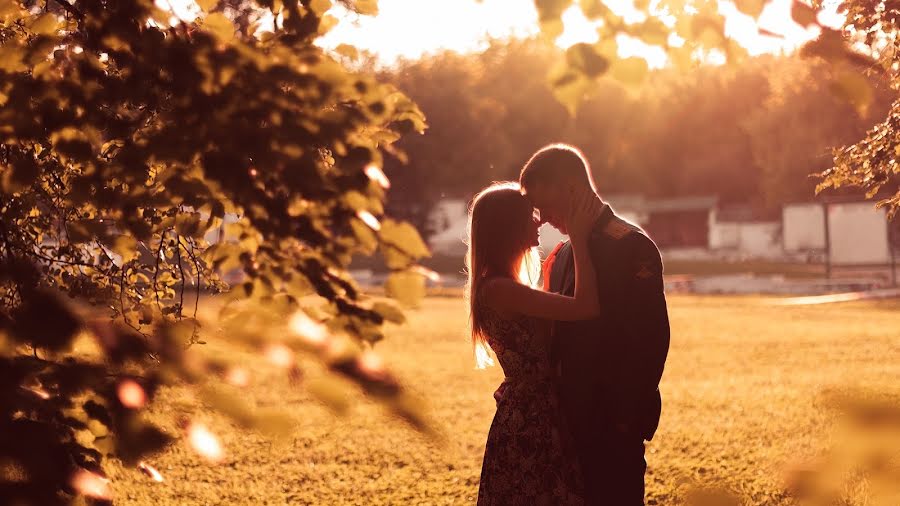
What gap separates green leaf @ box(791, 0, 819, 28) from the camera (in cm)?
257

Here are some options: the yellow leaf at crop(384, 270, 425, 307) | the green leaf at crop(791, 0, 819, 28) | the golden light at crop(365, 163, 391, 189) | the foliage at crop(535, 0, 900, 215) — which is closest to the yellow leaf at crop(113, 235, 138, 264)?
the golden light at crop(365, 163, 391, 189)

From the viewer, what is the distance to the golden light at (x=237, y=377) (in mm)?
2543

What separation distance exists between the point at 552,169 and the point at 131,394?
244cm

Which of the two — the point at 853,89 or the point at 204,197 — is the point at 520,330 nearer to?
the point at 204,197

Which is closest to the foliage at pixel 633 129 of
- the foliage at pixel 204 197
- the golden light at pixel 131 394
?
the foliage at pixel 204 197

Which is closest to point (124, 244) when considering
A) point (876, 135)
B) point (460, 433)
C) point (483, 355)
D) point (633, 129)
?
point (483, 355)

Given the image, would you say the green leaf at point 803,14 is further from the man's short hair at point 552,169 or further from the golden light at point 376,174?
the man's short hair at point 552,169

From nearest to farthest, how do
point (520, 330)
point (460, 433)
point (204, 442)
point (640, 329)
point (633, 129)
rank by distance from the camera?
1. point (204, 442)
2. point (640, 329)
3. point (520, 330)
4. point (460, 433)
5. point (633, 129)

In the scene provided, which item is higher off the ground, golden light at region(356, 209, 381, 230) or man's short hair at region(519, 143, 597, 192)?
man's short hair at region(519, 143, 597, 192)

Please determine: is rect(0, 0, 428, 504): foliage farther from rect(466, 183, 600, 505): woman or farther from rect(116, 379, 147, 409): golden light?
rect(466, 183, 600, 505): woman

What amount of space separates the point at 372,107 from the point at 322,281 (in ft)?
1.77

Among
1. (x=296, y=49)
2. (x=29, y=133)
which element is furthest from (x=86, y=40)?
(x=296, y=49)

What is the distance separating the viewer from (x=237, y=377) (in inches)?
102

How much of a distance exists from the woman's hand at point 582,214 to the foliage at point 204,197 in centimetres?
132
